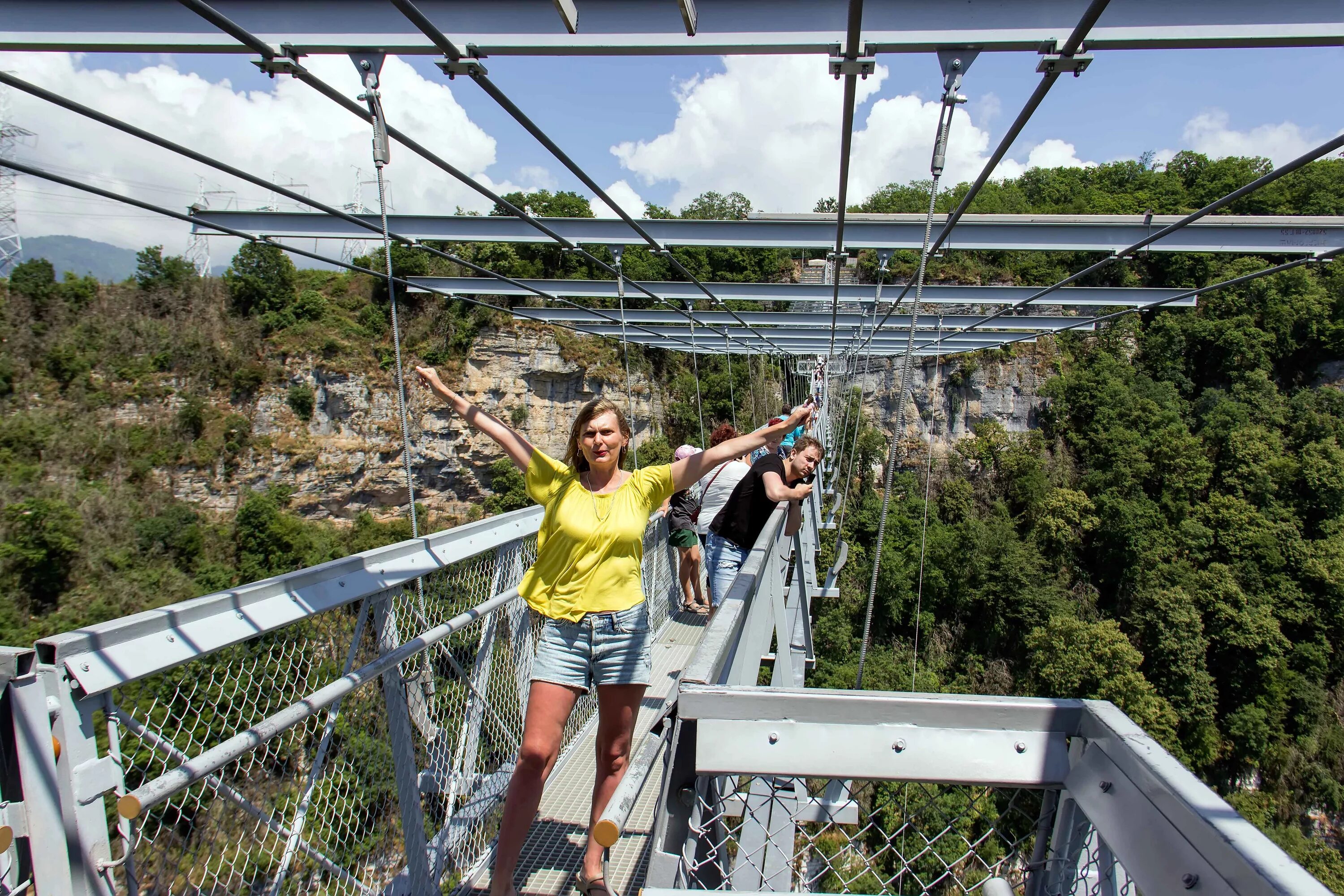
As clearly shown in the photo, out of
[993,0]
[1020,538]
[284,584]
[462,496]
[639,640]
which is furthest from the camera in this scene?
[1020,538]

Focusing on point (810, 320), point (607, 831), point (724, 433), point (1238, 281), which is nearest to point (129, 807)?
point (607, 831)

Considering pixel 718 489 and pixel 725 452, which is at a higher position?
pixel 725 452

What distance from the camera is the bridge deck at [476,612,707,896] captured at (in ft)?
6.33

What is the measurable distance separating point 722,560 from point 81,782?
7.72 ft

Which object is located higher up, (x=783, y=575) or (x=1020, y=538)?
(x=783, y=575)

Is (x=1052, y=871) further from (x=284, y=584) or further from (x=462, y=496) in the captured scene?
(x=462, y=496)

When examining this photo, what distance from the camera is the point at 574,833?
2168 millimetres

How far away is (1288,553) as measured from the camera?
25.9 meters

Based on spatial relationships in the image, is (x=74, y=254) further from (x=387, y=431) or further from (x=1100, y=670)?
(x=1100, y=670)

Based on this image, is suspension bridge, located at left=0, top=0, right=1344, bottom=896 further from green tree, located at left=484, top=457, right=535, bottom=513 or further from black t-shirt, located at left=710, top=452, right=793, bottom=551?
green tree, located at left=484, top=457, right=535, bottom=513

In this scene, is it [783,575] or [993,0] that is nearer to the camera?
[993,0]

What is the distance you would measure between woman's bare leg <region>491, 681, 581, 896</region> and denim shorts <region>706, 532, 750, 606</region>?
1.46 meters

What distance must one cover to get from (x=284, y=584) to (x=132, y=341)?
27.7 meters

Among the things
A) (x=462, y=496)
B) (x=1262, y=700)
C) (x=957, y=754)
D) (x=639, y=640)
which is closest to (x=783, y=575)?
(x=639, y=640)
